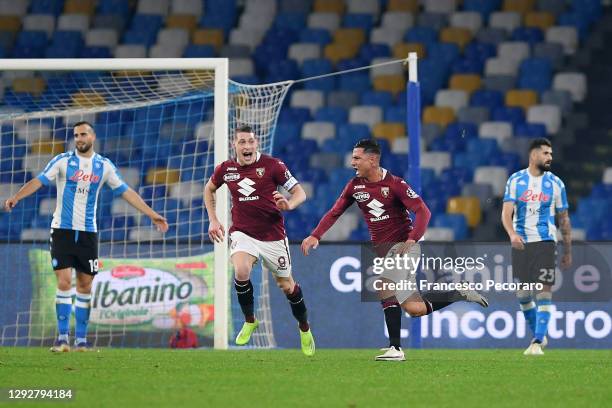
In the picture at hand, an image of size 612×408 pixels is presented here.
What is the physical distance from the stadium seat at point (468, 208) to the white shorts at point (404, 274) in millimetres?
6835

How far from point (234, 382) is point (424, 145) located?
1064cm

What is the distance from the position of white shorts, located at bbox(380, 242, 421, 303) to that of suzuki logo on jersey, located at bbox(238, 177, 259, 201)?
1.22m

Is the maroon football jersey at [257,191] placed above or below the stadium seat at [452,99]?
below

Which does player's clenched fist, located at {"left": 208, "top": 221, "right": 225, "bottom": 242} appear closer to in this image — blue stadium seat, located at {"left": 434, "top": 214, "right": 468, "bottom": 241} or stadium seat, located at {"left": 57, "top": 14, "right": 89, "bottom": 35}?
blue stadium seat, located at {"left": 434, "top": 214, "right": 468, "bottom": 241}

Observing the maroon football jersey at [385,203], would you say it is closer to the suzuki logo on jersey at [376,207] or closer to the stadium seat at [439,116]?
the suzuki logo on jersey at [376,207]

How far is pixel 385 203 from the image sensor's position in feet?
34.4

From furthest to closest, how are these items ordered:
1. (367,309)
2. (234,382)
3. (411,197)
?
1. (367,309)
2. (411,197)
3. (234,382)

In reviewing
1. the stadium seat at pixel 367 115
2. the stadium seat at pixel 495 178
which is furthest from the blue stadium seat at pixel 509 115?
the stadium seat at pixel 367 115

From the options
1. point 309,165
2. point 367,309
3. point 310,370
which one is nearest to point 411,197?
point 310,370

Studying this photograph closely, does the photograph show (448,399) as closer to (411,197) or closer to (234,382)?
(234,382)

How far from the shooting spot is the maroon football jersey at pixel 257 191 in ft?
35.3

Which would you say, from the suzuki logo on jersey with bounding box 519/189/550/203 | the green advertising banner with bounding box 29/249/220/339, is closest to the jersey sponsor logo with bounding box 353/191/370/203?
the suzuki logo on jersey with bounding box 519/189/550/203

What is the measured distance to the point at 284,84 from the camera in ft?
46.2

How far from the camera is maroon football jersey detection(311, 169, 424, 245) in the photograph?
10438 mm
